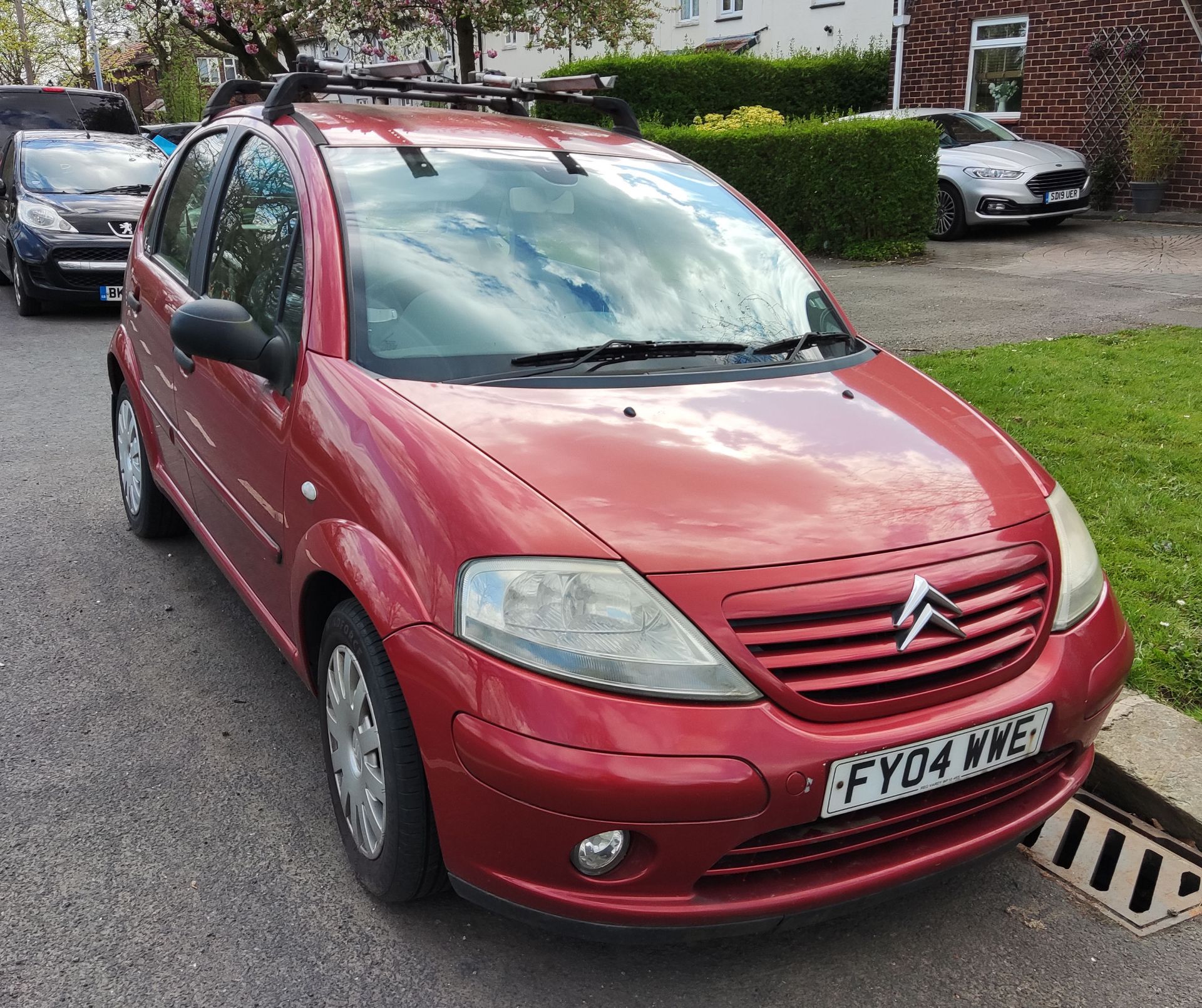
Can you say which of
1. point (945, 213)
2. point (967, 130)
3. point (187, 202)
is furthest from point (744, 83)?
point (187, 202)

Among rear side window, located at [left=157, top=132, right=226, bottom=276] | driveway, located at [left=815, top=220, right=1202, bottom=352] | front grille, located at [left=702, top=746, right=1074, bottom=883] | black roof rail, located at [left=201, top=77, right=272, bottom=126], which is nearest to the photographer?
front grille, located at [left=702, top=746, right=1074, bottom=883]

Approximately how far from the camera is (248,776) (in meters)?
3.10

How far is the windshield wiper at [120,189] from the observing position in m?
11.1

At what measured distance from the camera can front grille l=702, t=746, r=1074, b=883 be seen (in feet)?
6.79

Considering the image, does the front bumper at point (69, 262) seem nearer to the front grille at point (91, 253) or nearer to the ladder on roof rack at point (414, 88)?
the front grille at point (91, 253)

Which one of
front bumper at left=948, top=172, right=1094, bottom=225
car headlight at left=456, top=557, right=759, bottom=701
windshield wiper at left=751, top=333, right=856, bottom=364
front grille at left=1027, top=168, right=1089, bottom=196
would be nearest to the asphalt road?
car headlight at left=456, top=557, right=759, bottom=701

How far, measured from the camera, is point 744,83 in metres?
20.6

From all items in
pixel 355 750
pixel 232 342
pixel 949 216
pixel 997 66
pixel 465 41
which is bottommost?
pixel 949 216

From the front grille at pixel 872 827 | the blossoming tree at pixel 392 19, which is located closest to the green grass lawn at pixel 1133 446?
the front grille at pixel 872 827

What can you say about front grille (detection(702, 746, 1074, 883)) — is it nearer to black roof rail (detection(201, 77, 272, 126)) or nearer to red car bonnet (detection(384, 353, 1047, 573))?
red car bonnet (detection(384, 353, 1047, 573))

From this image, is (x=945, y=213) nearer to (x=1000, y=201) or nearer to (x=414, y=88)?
(x=1000, y=201)

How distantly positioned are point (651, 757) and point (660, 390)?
1.06 m

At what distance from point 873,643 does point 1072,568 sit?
660 mm

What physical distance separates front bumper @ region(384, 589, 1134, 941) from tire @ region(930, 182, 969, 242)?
41.4 feet
